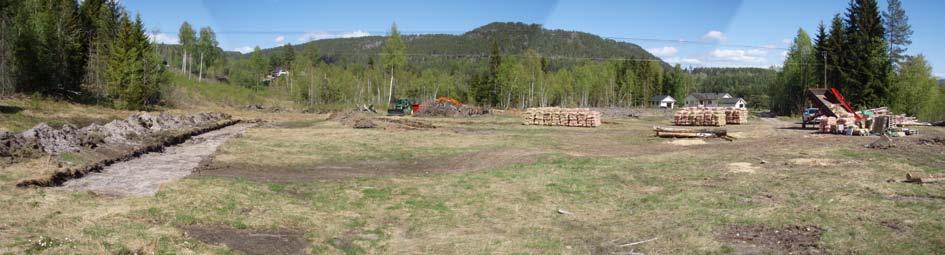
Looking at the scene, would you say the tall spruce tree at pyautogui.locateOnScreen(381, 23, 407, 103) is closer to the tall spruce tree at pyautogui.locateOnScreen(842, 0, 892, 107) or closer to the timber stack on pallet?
the timber stack on pallet

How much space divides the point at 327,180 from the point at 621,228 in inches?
333

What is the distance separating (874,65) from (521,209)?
Result: 55087mm

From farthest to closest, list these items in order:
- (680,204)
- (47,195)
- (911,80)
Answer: (911,80)
(680,204)
(47,195)

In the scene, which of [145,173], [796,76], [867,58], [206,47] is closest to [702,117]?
[867,58]

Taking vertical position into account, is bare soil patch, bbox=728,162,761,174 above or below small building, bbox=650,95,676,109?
below

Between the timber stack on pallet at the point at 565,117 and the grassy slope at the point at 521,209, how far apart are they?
24.1m

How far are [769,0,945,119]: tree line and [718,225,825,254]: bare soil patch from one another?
50065 mm

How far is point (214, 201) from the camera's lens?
12211 mm

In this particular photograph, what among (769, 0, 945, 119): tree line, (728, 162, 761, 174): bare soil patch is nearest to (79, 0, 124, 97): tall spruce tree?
(728, 162, 761, 174): bare soil patch

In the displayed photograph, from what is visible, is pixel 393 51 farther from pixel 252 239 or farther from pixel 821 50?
pixel 252 239

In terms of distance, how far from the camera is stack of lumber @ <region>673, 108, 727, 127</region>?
1695 inches

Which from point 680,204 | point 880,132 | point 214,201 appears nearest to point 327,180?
point 214,201

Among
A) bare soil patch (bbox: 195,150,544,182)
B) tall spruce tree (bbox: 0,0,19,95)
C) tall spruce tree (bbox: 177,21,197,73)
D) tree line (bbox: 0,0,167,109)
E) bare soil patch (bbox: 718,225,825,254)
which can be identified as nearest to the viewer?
bare soil patch (bbox: 718,225,825,254)

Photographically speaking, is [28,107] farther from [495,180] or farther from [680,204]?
[680,204]
